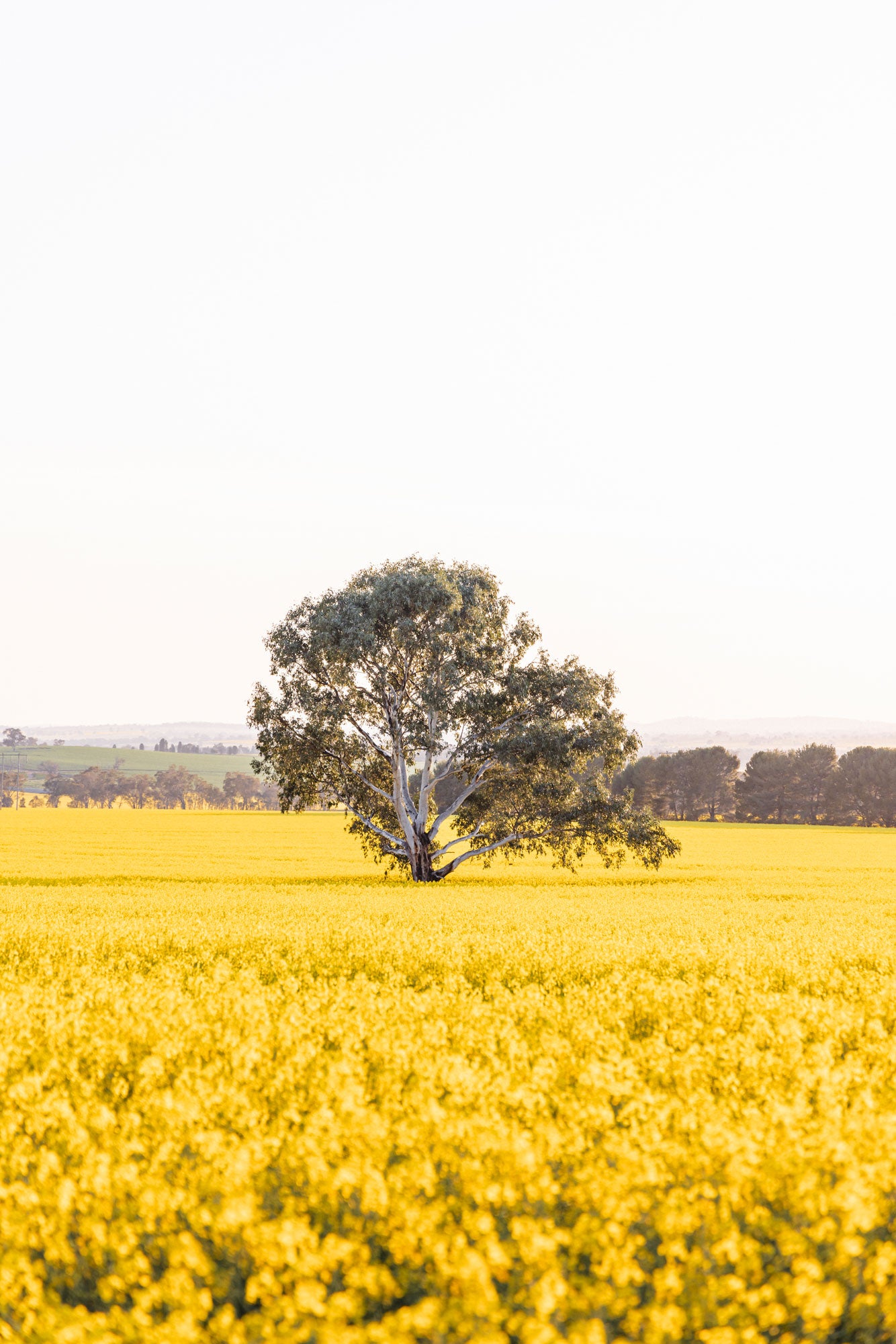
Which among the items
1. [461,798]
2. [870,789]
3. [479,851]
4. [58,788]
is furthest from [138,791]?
[461,798]

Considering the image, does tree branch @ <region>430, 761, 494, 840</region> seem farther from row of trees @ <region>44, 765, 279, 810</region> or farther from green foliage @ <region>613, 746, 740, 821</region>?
row of trees @ <region>44, 765, 279, 810</region>

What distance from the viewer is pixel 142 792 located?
15900cm

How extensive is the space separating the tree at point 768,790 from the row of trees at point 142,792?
7899 centimetres

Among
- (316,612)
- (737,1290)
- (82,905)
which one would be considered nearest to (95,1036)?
(737,1290)

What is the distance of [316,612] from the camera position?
32656 mm

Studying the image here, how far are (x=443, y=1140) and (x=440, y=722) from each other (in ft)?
89.3

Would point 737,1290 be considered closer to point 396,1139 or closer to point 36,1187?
point 396,1139

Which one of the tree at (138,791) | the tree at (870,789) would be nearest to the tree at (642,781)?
the tree at (870,789)

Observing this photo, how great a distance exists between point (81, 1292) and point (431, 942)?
393 inches

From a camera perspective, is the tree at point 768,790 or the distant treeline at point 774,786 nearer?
the distant treeline at point 774,786

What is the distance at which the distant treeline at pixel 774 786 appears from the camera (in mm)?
111438

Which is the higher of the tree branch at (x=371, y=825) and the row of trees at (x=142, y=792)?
the tree branch at (x=371, y=825)

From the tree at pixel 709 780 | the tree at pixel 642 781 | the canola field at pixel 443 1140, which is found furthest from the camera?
the tree at pixel 709 780

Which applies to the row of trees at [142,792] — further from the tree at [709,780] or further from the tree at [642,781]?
the tree at [709,780]
